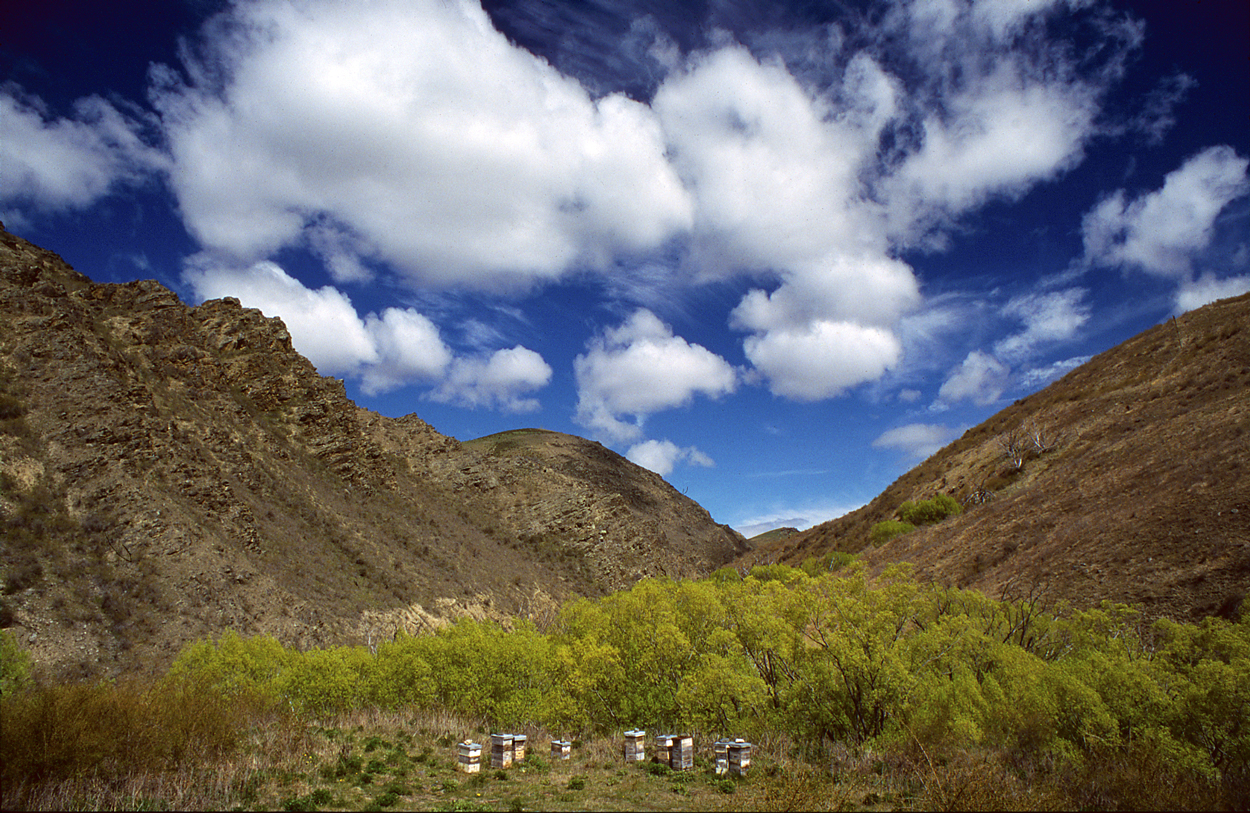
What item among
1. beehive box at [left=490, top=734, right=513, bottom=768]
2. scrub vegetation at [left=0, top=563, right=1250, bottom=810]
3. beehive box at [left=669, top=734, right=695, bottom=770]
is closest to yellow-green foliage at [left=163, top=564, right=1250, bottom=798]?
scrub vegetation at [left=0, top=563, right=1250, bottom=810]

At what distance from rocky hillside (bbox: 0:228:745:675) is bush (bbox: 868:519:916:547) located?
31.7m

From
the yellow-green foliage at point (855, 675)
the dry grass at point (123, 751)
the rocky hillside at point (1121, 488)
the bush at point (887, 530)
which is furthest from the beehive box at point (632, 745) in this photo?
the bush at point (887, 530)

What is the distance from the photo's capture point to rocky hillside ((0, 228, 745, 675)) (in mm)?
29562

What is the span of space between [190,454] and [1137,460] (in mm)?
57409

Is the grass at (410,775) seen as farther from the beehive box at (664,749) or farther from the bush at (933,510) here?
the bush at (933,510)

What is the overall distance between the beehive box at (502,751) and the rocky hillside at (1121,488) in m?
21.7

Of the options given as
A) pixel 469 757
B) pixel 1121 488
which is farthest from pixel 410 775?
pixel 1121 488

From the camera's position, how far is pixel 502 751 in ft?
48.2

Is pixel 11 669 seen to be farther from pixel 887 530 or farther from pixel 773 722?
pixel 887 530

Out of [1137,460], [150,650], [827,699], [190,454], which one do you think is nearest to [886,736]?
[827,699]

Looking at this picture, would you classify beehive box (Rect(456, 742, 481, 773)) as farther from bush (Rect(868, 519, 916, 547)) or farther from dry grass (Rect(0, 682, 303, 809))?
bush (Rect(868, 519, 916, 547))

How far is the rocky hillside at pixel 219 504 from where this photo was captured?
97.0 feet

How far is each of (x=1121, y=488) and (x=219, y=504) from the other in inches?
2086

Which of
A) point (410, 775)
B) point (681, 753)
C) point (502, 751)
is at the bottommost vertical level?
point (410, 775)
